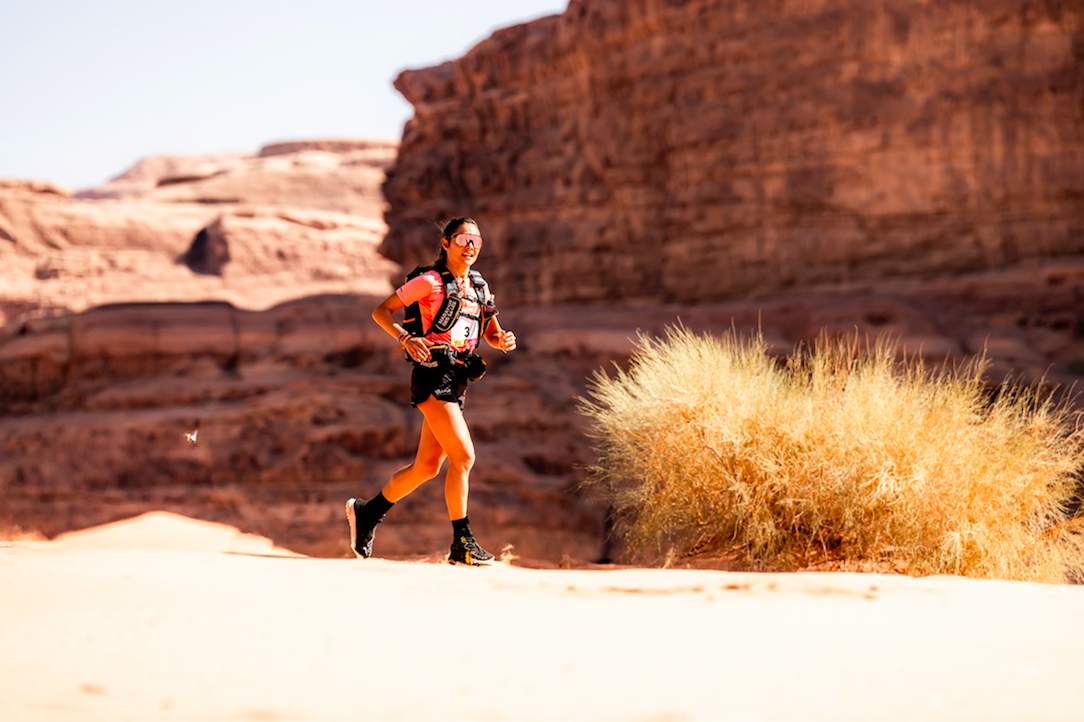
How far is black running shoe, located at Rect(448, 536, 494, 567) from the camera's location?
582cm

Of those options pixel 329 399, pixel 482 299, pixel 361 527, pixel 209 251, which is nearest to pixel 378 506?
pixel 361 527

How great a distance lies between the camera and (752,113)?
18.2 meters

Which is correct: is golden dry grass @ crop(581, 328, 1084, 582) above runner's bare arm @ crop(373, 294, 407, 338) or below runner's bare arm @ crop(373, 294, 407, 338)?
below

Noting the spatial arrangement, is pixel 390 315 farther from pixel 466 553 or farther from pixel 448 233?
pixel 466 553

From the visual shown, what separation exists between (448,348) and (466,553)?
1.23 metres

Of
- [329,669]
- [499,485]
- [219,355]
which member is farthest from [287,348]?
[329,669]

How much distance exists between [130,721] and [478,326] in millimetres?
3590

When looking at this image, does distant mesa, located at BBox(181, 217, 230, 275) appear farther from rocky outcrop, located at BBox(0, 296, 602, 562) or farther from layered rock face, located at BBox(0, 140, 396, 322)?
rocky outcrop, located at BBox(0, 296, 602, 562)

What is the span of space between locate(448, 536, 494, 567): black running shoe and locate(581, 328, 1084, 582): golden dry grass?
1.65 m

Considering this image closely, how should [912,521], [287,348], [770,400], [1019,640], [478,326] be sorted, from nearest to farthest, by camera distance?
[1019,640]
[478,326]
[912,521]
[770,400]
[287,348]

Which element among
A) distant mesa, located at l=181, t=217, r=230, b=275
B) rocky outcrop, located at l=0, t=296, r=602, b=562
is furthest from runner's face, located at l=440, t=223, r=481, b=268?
distant mesa, located at l=181, t=217, r=230, b=275

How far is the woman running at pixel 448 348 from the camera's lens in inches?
222

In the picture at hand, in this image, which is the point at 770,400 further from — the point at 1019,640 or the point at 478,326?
the point at 1019,640

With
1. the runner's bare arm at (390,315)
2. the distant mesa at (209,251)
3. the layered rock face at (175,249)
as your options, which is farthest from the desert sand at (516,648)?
the distant mesa at (209,251)
